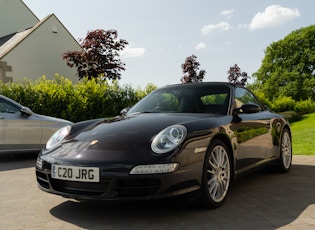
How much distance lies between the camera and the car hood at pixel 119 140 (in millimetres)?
3609

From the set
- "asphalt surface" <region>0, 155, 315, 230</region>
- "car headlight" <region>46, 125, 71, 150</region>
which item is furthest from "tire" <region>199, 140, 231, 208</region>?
"car headlight" <region>46, 125, 71, 150</region>

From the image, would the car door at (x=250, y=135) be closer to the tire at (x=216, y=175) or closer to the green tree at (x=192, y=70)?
the tire at (x=216, y=175)

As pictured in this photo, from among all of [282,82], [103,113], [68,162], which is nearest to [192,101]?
[68,162]

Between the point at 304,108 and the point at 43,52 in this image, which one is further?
the point at 304,108

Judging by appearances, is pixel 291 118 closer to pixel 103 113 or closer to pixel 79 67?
pixel 79 67

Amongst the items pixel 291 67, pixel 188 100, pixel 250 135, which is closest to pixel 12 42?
pixel 188 100

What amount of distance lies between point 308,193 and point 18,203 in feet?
11.5

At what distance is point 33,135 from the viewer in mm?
8711

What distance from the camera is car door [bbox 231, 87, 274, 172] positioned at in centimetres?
468

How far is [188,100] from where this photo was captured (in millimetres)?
5020

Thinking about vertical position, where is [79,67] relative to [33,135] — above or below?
above

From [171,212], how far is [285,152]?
3069 millimetres

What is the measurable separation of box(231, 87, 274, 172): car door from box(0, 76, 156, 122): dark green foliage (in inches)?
362

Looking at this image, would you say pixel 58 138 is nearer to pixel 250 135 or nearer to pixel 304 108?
pixel 250 135
